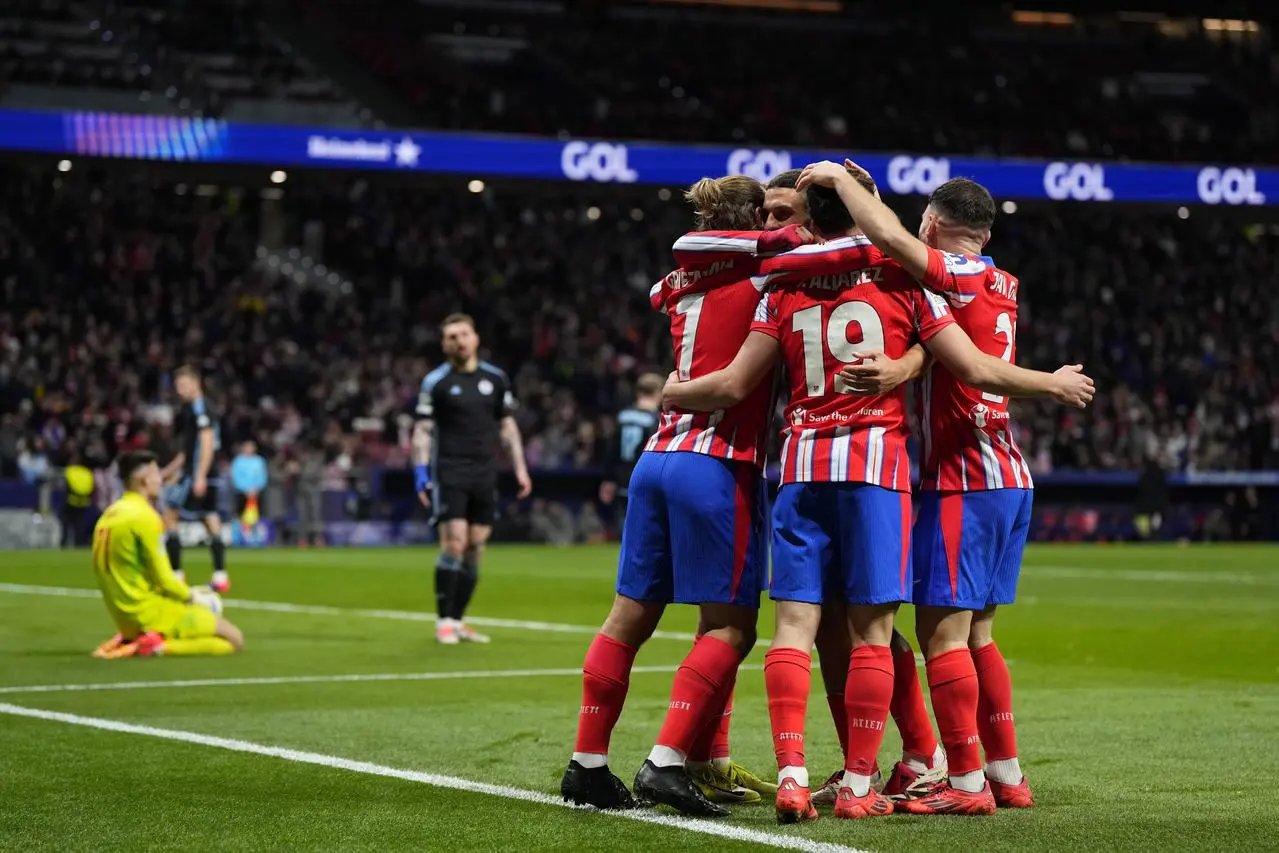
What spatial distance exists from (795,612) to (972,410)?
1006 millimetres

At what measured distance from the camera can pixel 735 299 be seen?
6.49 m

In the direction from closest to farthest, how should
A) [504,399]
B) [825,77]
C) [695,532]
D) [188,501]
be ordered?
[695,532] < [504,399] < [188,501] < [825,77]

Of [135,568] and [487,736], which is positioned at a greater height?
[135,568]

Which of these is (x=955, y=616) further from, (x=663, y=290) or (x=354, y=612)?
(x=354, y=612)

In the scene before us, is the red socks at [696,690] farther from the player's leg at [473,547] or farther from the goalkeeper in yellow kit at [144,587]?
the player's leg at [473,547]

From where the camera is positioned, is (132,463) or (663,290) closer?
(663,290)

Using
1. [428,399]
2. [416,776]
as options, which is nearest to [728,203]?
[416,776]

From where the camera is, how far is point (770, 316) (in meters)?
6.34

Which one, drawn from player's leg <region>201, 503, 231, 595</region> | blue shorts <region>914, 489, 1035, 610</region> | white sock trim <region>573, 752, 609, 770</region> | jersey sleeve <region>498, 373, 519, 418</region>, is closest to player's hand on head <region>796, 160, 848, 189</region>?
blue shorts <region>914, 489, 1035, 610</region>

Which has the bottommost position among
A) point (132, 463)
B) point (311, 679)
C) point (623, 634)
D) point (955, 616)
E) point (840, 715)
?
point (311, 679)

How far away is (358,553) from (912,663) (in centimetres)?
2246

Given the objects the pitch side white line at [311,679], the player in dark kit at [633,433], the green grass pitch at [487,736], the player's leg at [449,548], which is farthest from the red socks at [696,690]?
the player in dark kit at [633,433]

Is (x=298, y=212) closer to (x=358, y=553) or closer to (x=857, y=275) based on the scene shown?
(x=358, y=553)

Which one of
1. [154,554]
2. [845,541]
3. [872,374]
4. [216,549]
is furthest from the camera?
[216,549]
